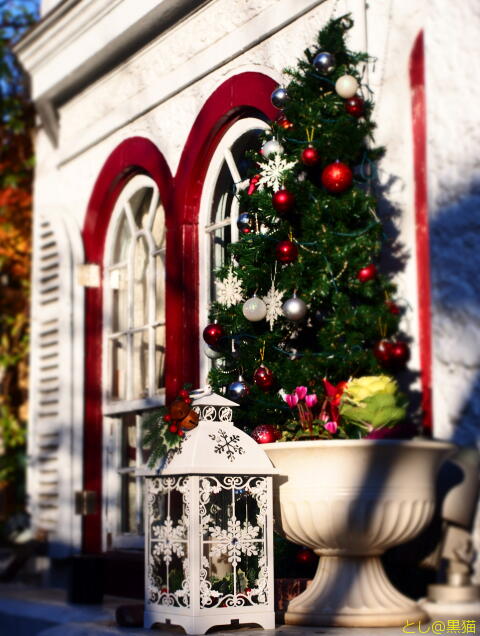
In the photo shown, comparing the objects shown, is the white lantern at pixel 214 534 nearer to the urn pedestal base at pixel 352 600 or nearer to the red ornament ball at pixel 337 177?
the urn pedestal base at pixel 352 600

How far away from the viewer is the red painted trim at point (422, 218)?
4.38 meters

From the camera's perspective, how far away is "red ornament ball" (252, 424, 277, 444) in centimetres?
454

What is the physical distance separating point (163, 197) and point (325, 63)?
1974 millimetres

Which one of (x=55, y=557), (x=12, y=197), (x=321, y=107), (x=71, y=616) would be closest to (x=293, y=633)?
(x=71, y=616)

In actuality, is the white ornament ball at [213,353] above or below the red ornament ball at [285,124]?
below

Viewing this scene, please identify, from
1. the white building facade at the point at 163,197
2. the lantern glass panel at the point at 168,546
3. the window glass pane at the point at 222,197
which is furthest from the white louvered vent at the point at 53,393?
the lantern glass panel at the point at 168,546

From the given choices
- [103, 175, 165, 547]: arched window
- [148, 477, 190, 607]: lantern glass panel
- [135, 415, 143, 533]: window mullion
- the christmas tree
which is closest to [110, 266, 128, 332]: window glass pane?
[103, 175, 165, 547]: arched window

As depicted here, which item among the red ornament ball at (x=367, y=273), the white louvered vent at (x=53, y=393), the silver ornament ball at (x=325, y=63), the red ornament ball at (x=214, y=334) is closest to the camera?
the red ornament ball at (x=367, y=273)

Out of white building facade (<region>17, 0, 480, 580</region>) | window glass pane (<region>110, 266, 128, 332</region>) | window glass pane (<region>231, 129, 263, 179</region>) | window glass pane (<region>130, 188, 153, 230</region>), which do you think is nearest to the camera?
white building facade (<region>17, 0, 480, 580</region>)

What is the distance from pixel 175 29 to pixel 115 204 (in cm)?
123

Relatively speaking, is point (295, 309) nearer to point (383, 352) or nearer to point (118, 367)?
point (383, 352)

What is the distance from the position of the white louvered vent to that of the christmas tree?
8.16ft

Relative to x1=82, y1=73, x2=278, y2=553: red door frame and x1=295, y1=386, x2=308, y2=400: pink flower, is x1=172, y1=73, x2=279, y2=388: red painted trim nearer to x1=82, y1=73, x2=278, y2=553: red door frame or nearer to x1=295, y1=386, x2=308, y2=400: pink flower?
x1=82, y1=73, x2=278, y2=553: red door frame

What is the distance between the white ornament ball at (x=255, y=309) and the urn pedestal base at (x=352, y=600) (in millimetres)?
1141
